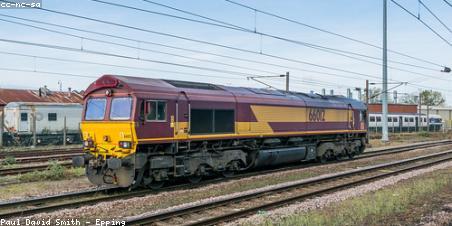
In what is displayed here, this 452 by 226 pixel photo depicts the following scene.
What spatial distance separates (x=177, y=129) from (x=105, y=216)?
4715 mm

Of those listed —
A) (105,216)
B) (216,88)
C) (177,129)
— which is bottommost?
(105,216)

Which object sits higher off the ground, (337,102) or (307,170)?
(337,102)

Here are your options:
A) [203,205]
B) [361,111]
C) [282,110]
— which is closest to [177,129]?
[203,205]

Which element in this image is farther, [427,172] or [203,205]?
[427,172]

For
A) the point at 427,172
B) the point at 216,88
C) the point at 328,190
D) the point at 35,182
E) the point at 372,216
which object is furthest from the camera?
the point at 427,172

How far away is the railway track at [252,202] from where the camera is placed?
10258 mm

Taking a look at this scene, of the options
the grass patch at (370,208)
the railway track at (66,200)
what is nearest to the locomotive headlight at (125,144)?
the railway track at (66,200)

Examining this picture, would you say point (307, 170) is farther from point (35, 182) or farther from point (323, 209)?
point (35, 182)

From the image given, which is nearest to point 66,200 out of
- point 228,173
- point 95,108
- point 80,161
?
point 80,161

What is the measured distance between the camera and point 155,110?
14.3m

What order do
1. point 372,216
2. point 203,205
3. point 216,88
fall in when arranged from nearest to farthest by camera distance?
point 372,216
point 203,205
point 216,88

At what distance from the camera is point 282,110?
65.8ft

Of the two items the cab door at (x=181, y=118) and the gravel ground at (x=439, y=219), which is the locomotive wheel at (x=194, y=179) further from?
the gravel ground at (x=439, y=219)

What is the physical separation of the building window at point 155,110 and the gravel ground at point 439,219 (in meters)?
7.57
